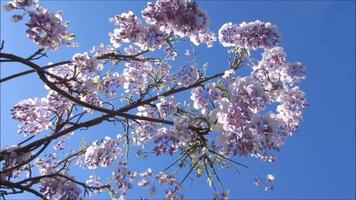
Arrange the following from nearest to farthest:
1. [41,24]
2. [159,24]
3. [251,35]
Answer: [41,24] < [159,24] < [251,35]

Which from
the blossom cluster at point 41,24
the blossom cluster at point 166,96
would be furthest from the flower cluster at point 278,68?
the blossom cluster at point 41,24

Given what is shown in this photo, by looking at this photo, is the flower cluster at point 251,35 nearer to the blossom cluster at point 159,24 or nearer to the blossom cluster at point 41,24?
the blossom cluster at point 159,24

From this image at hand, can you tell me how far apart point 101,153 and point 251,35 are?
11.0ft

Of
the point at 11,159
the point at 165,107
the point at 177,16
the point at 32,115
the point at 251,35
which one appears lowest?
the point at 11,159

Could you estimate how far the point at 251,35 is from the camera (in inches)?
331

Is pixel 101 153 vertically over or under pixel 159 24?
under

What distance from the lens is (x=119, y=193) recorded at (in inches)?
350

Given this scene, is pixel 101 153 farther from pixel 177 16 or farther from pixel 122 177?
pixel 177 16

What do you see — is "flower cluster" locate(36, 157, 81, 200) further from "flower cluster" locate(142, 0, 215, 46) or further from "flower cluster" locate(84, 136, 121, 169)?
"flower cluster" locate(142, 0, 215, 46)

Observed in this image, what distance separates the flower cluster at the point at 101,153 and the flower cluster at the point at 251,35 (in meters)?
2.78

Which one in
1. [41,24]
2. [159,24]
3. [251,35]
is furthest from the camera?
[251,35]

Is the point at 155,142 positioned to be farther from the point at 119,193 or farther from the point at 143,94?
the point at 119,193

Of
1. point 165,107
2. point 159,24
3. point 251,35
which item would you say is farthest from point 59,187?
point 251,35

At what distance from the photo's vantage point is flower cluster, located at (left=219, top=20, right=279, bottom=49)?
27.0 feet
